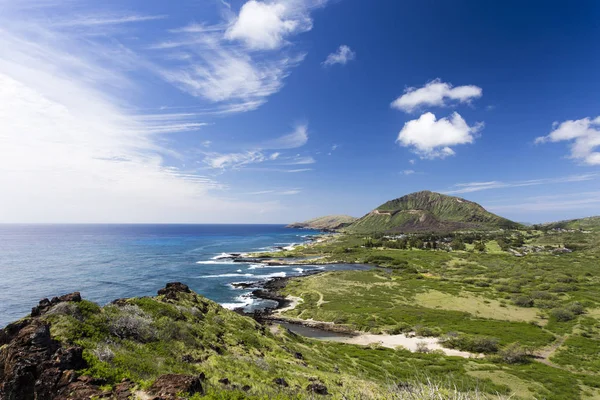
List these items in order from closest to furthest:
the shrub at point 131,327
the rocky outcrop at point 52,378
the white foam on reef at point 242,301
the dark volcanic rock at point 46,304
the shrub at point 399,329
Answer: the rocky outcrop at point 52,378 → the dark volcanic rock at point 46,304 → the shrub at point 131,327 → the shrub at point 399,329 → the white foam on reef at point 242,301

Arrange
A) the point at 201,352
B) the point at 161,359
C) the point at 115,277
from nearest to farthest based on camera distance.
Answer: the point at 161,359 < the point at 201,352 < the point at 115,277

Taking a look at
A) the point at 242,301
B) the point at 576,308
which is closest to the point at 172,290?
the point at 242,301

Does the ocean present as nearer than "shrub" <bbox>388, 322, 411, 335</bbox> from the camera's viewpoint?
No

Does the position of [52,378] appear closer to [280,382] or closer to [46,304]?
[46,304]

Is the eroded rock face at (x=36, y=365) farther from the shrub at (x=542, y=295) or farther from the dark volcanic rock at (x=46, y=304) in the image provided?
the shrub at (x=542, y=295)

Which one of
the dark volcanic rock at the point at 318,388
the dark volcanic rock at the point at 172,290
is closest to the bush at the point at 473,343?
the dark volcanic rock at the point at 318,388

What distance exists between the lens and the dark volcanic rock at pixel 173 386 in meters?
10.8

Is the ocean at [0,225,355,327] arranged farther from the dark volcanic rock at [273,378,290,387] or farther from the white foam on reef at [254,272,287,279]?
the dark volcanic rock at [273,378,290,387]

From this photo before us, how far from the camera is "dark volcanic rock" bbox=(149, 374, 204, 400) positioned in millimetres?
10805

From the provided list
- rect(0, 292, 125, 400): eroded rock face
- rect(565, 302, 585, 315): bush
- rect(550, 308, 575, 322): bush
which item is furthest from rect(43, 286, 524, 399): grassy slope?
rect(565, 302, 585, 315): bush

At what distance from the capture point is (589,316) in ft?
186

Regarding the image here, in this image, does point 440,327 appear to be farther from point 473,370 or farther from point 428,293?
point 428,293

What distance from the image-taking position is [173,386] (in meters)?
11.3

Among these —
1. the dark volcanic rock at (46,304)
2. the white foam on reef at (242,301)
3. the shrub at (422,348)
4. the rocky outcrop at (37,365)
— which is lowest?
the white foam on reef at (242,301)
